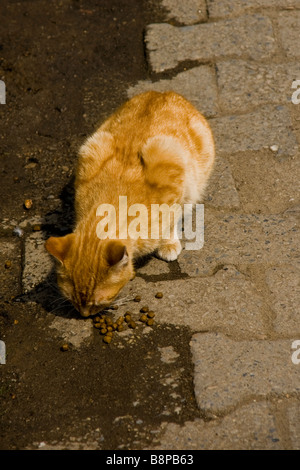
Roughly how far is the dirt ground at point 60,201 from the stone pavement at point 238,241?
14 cm

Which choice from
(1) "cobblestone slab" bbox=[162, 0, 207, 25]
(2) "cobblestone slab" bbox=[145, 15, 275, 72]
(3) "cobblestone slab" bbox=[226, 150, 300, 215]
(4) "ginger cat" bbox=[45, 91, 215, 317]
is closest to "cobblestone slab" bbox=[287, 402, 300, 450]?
(4) "ginger cat" bbox=[45, 91, 215, 317]

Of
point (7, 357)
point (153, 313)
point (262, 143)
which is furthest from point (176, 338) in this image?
point (262, 143)

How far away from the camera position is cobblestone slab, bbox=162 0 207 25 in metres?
6.24

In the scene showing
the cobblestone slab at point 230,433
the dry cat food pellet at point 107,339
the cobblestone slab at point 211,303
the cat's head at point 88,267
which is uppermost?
the cat's head at point 88,267

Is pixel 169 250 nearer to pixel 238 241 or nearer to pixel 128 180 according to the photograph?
pixel 238 241

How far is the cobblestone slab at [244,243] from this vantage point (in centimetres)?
431

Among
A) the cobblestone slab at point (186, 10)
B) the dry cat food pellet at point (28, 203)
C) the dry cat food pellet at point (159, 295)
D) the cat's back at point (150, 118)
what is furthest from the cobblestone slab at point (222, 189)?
the cobblestone slab at point (186, 10)

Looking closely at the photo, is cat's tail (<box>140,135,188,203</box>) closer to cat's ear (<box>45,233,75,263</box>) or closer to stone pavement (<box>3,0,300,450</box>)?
stone pavement (<box>3,0,300,450</box>)

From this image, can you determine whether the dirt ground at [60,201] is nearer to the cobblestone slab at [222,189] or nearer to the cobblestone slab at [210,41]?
the cobblestone slab at [210,41]

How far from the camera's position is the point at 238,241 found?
4.43m

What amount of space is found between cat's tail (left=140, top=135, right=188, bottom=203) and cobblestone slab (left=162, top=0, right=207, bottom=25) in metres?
2.60

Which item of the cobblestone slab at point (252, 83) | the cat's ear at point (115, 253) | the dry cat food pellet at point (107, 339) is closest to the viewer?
the cat's ear at point (115, 253)

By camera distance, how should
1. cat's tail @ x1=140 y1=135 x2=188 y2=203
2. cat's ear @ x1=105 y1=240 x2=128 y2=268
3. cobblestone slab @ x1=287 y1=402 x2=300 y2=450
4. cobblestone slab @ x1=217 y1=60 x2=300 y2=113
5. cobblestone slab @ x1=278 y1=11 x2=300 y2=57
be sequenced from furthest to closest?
1. cobblestone slab @ x1=278 y1=11 x2=300 y2=57
2. cobblestone slab @ x1=217 y1=60 x2=300 y2=113
3. cat's tail @ x1=140 y1=135 x2=188 y2=203
4. cat's ear @ x1=105 y1=240 x2=128 y2=268
5. cobblestone slab @ x1=287 y1=402 x2=300 y2=450
